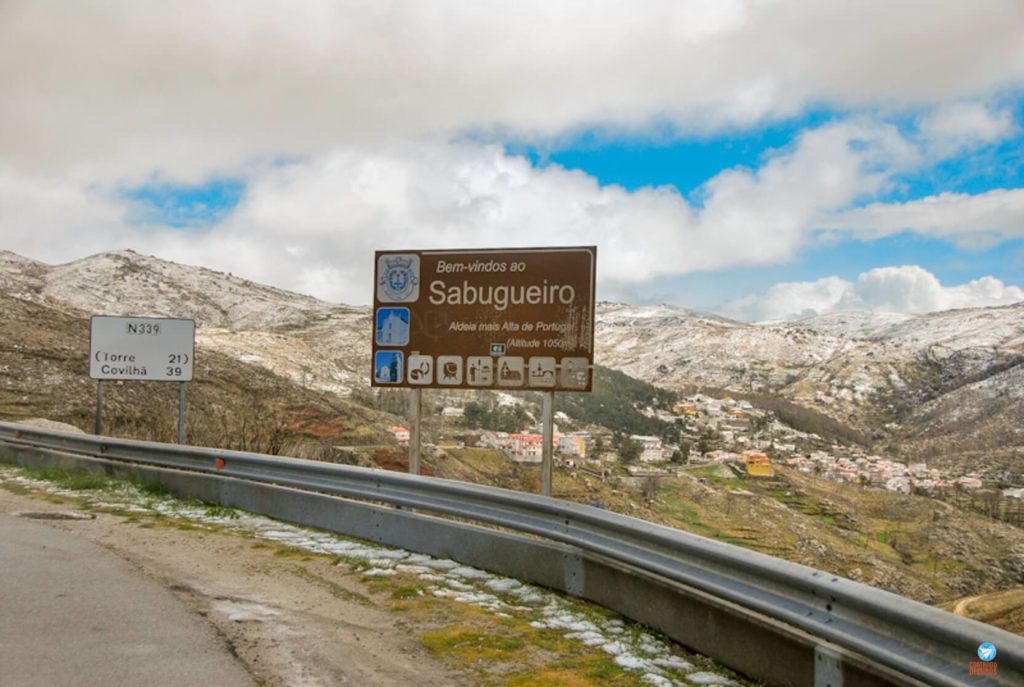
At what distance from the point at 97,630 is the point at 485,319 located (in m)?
5.14

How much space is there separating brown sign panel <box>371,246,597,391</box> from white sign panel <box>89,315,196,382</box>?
6.06 metres

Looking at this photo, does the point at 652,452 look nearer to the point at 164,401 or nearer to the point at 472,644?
the point at 164,401

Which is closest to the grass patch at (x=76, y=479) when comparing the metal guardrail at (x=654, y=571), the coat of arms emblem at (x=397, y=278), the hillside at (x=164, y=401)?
the metal guardrail at (x=654, y=571)

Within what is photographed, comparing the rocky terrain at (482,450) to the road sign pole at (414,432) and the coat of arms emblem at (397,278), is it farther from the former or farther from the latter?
the coat of arms emblem at (397,278)

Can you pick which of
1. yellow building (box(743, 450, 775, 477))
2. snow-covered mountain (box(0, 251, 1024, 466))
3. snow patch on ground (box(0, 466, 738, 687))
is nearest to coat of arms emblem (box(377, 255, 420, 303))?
snow patch on ground (box(0, 466, 738, 687))

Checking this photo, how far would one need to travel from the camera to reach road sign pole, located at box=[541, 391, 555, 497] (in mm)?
8430

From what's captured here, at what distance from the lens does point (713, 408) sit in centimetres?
4994

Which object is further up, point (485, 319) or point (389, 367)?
point (485, 319)

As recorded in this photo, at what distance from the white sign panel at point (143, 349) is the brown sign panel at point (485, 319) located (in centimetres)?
606

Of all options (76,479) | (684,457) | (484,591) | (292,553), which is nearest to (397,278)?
(292,553)

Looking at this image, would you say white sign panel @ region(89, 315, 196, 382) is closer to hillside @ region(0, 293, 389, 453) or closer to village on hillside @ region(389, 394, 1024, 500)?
hillside @ region(0, 293, 389, 453)

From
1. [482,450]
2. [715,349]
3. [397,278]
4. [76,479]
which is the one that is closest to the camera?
[397,278]

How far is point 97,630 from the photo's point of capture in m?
5.35

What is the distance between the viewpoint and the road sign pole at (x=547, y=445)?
843cm
